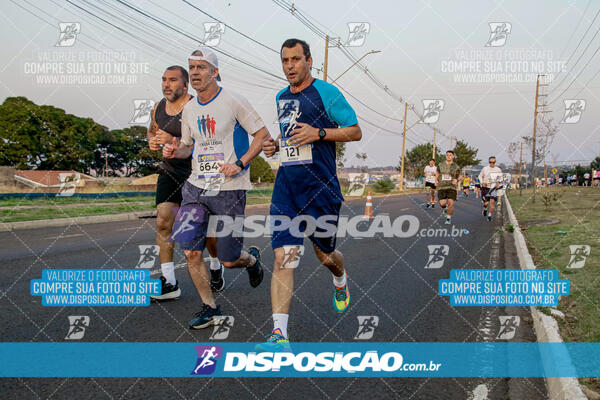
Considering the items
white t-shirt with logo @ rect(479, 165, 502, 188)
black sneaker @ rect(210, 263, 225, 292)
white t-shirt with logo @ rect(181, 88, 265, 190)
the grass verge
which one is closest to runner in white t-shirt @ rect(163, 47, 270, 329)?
white t-shirt with logo @ rect(181, 88, 265, 190)

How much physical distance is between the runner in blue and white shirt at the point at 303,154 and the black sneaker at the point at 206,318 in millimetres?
835

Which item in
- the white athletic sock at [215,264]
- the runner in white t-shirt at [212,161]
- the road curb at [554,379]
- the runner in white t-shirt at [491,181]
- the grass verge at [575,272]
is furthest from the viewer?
the runner in white t-shirt at [491,181]

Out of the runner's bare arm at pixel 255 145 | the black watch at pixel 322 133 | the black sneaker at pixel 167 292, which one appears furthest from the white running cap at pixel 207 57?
the black sneaker at pixel 167 292

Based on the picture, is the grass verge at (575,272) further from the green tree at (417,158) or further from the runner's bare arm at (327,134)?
the green tree at (417,158)

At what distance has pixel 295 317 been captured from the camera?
4391 mm

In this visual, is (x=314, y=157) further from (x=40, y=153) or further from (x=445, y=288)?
(x=40, y=153)

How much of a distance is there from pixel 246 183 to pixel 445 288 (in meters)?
2.96

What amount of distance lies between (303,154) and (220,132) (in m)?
0.85

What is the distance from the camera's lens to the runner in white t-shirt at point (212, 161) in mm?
4086

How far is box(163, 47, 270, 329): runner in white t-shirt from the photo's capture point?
409 cm

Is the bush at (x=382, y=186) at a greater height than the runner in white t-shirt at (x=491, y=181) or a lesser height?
lesser

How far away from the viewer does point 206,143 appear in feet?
13.6

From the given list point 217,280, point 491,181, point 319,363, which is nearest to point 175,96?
point 217,280

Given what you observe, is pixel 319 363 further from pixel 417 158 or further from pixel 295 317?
pixel 417 158
